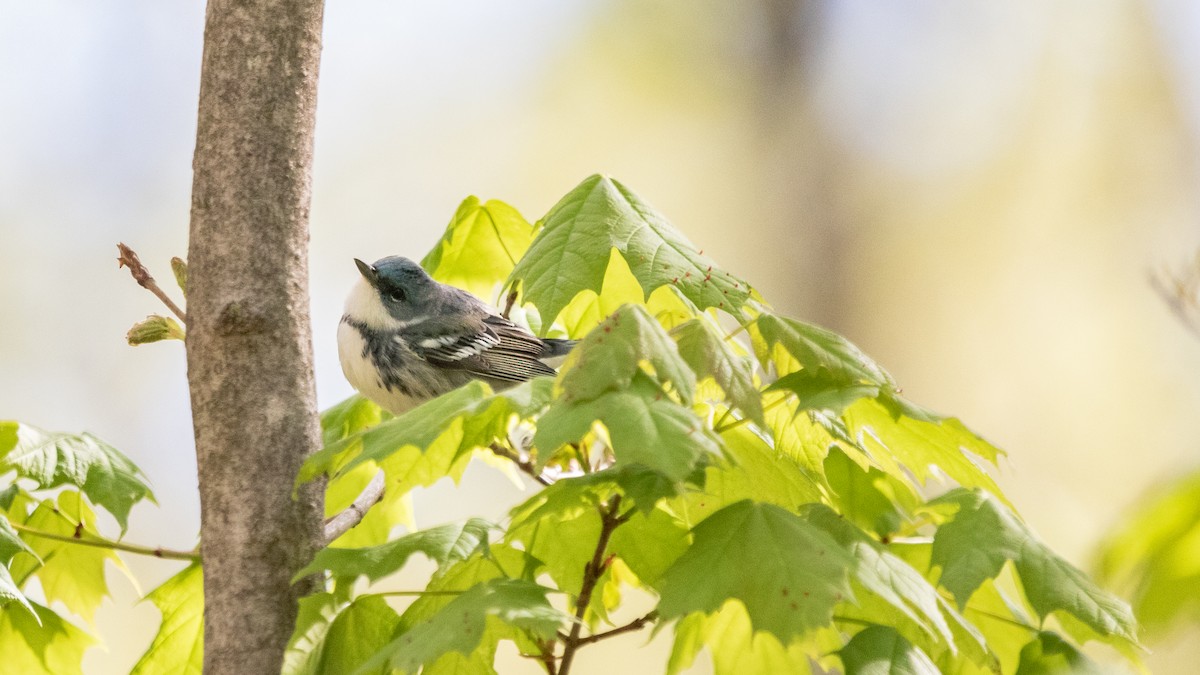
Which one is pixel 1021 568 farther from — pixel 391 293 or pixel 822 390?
pixel 391 293

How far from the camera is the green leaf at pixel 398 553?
1073 mm

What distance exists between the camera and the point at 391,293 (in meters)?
2.54

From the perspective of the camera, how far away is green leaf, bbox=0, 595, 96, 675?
5.00 feet

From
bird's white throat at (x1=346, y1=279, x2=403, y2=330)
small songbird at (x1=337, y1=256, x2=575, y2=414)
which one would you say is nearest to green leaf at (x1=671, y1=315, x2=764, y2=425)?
small songbird at (x1=337, y1=256, x2=575, y2=414)

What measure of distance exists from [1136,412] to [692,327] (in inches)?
248

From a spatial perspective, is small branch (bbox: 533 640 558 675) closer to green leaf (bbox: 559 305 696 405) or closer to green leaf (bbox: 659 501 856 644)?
green leaf (bbox: 659 501 856 644)

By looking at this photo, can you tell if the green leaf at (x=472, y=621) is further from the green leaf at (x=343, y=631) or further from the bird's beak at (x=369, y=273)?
the bird's beak at (x=369, y=273)

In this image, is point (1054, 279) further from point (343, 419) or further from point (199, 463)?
point (199, 463)

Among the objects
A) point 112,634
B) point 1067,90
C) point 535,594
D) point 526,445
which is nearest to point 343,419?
point 526,445

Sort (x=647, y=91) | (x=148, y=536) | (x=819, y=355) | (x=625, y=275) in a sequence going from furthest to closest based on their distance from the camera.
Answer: (x=647, y=91)
(x=148, y=536)
(x=625, y=275)
(x=819, y=355)

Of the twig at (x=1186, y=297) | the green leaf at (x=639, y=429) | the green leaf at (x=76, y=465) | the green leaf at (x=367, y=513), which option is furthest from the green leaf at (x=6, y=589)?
the twig at (x=1186, y=297)

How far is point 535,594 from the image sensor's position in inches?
37.9

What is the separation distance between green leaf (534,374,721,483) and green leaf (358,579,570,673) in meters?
0.14

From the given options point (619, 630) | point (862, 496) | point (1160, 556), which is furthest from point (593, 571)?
point (1160, 556)
